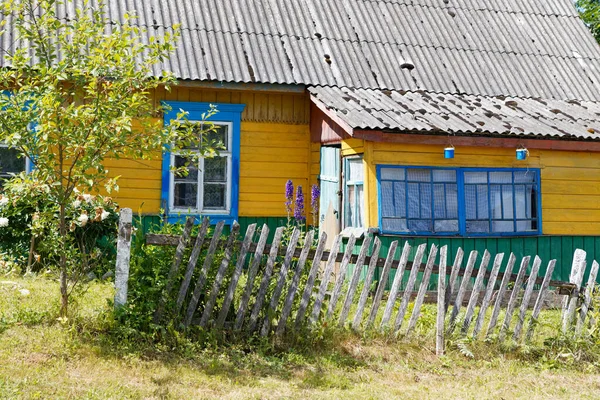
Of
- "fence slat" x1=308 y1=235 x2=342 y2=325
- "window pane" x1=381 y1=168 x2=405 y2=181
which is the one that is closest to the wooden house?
"window pane" x1=381 y1=168 x2=405 y2=181

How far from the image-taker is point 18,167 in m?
11.5

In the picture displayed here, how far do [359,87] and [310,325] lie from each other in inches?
241

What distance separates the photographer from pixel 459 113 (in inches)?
445

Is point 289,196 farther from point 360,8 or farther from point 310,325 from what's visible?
point 360,8

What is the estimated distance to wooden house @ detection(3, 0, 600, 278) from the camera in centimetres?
1054

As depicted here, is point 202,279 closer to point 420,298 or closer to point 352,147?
point 420,298

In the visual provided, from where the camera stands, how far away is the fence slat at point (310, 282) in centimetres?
712

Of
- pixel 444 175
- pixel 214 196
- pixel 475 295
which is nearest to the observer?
pixel 475 295

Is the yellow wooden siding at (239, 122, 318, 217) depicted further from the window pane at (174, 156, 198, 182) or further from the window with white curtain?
the window with white curtain

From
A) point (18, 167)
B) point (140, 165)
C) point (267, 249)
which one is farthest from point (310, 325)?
point (18, 167)

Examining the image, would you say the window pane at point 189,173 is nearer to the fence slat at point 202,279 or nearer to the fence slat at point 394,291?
the fence slat at point 202,279

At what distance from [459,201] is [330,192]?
207 centimetres

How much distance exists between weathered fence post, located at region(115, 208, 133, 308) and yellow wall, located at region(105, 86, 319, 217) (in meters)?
5.10

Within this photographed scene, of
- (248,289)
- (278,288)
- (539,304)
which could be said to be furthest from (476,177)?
(248,289)
